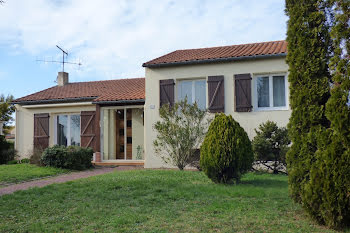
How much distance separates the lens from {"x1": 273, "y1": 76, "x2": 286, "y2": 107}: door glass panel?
1210cm

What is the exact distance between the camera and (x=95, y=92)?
16688 millimetres

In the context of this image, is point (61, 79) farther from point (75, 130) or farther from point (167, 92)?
point (167, 92)

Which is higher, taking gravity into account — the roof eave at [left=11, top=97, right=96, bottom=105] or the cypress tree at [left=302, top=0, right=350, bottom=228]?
the roof eave at [left=11, top=97, right=96, bottom=105]

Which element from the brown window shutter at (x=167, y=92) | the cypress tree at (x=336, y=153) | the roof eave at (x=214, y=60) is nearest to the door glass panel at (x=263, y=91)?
the roof eave at (x=214, y=60)

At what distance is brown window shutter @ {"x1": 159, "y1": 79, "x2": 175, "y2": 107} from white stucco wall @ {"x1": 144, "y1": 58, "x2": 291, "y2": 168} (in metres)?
0.21

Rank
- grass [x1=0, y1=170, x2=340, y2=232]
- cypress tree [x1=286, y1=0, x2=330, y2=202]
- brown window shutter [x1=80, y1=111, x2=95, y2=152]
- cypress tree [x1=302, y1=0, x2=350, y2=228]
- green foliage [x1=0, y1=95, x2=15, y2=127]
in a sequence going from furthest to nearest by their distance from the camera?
green foliage [x1=0, y1=95, x2=15, y2=127], brown window shutter [x1=80, y1=111, x2=95, y2=152], cypress tree [x1=286, y1=0, x2=330, y2=202], grass [x1=0, y1=170, x2=340, y2=232], cypress tree [x1=302, y1=0, x2=350, y2=228]

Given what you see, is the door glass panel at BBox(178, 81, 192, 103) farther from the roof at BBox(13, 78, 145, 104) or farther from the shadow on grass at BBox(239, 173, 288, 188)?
the shadow on grass at BBox(239, 173, 288, 188)

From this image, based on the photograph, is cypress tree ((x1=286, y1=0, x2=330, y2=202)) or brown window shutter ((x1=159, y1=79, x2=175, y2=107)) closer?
cypress tree ((x1=286, y1=0, x2=330, y2=202))

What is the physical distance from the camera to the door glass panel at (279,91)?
12.1 metres

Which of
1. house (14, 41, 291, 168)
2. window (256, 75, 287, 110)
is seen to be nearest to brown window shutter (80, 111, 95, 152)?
house (14, 41, 291, 168)

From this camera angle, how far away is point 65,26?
40.2ft

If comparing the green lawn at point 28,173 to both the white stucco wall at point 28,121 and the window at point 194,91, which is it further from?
the window at point 194,91

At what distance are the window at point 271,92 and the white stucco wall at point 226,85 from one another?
0.24 m

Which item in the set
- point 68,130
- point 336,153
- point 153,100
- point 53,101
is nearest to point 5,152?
point 68,130
